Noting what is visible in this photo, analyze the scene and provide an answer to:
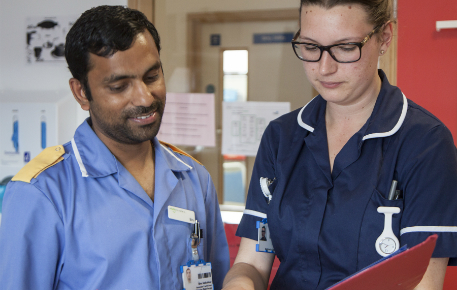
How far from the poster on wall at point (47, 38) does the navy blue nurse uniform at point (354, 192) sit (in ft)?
5.76

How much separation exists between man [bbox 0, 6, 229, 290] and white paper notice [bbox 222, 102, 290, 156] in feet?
3.66

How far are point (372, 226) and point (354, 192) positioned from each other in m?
0.09

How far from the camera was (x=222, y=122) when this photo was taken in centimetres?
242

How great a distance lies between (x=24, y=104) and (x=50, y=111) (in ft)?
0.61

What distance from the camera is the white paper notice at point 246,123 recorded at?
2318 millimetres

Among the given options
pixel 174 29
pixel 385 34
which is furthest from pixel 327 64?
pixel 174 29

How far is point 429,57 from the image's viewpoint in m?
1.94

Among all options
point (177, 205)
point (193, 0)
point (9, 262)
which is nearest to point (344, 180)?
point (177, 205)

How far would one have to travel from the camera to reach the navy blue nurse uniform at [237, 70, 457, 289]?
968mm

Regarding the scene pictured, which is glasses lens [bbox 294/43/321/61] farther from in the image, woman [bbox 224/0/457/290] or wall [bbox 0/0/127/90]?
wall [bbox 0/0/127/90]

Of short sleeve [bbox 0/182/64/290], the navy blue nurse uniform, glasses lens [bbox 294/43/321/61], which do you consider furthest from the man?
glasses lens [bbox 294/43/321/61]

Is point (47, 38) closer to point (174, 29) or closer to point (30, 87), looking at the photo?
point (30, 87)

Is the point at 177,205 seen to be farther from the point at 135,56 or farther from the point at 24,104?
the point at 24,104

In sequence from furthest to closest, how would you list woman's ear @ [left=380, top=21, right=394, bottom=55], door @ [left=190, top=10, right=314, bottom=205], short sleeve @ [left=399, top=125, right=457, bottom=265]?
door @ [left=190, top=10, right=314, bottom=205]
woman's ear @ [left=380, top=21, right=394, bottom=55]
short sleeve @ [left=399, top=125, right=457, bottom=265]
